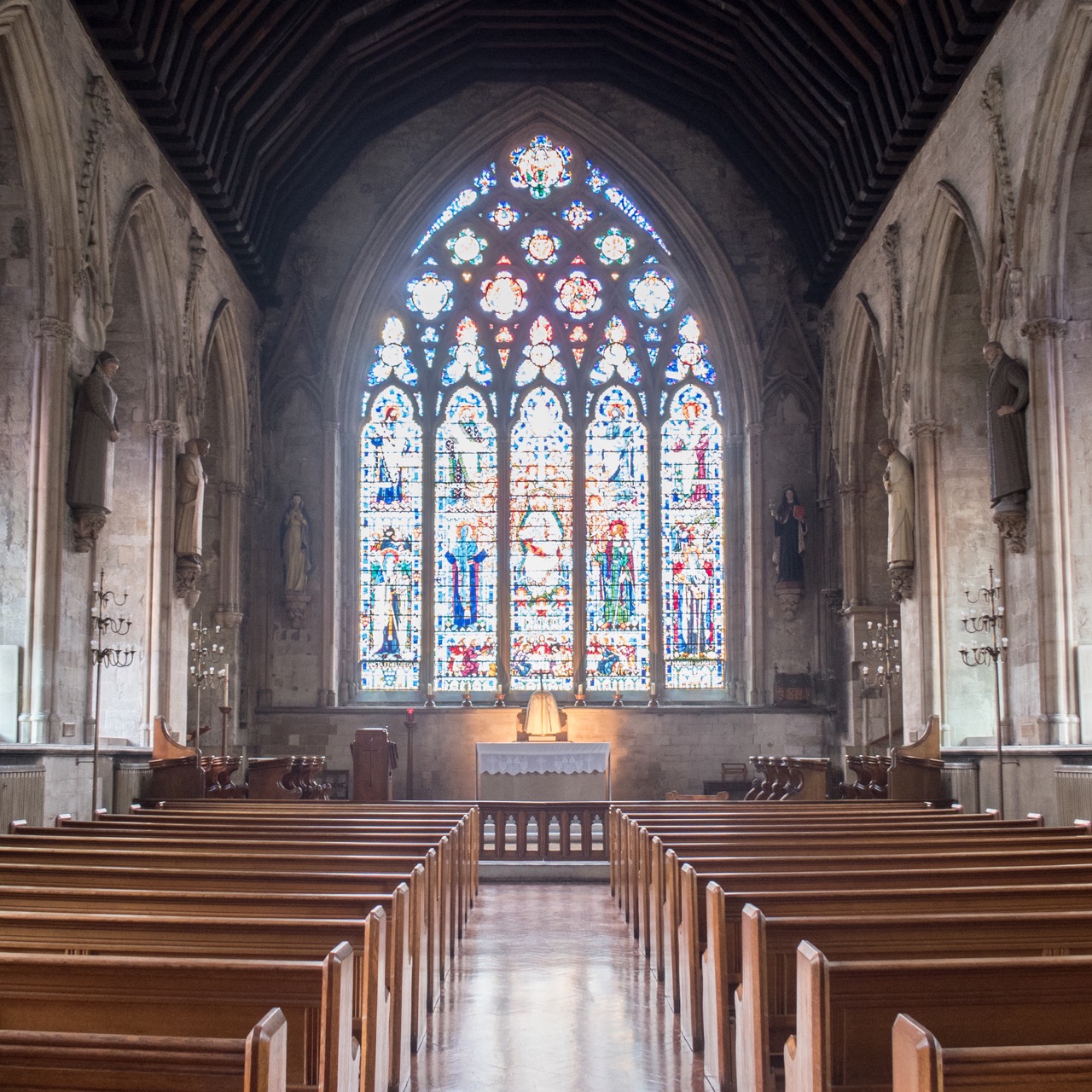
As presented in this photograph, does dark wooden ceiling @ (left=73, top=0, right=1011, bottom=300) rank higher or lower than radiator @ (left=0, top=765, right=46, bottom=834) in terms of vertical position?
higher

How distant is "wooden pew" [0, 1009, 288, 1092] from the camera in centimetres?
264

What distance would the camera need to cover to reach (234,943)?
4176 millimetres

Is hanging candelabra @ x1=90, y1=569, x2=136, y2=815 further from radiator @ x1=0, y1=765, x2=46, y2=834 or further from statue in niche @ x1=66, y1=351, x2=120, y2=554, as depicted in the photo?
radiator @ x1=0, y1=765, x2=46, y2=834

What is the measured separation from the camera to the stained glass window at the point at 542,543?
67.9ft

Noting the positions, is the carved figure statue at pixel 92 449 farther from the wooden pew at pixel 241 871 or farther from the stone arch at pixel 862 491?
the stone arch at pixel 862 491

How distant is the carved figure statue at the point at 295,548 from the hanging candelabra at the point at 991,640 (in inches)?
364

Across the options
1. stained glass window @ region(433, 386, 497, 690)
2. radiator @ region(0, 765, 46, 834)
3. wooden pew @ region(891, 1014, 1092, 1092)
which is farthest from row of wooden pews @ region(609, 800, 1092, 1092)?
stained glass window @ region(433, 386, 497, 690)

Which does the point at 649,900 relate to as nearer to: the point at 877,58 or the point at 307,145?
the point at 877,58

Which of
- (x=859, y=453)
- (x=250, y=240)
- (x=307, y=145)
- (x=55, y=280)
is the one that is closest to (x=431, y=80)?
(x=307, y=145)

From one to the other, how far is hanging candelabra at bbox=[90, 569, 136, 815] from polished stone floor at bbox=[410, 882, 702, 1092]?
14.7 ft

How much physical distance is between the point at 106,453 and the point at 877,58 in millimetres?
9110

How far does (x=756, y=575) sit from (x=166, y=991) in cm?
1710

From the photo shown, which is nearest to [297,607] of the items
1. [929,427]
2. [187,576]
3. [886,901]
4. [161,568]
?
[187,576]

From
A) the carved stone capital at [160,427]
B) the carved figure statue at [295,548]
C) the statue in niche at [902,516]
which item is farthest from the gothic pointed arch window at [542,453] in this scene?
the carved stone capital at [160,427]
